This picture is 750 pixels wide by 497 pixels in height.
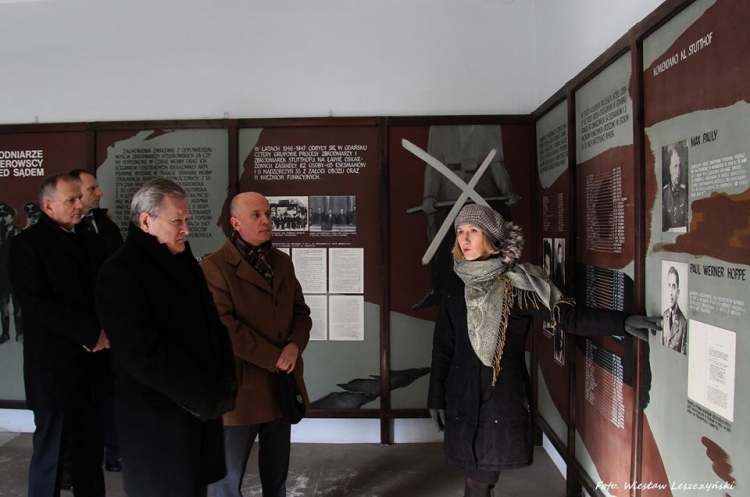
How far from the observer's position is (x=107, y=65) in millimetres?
3869

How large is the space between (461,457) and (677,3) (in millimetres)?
1822

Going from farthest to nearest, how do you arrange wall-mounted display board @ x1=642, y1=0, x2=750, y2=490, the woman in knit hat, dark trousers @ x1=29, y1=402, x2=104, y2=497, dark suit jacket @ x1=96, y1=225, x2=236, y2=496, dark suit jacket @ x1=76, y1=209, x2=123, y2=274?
dark suit jacket @ x1=76, y1=209, x2=123, y2=274 < dark trousers @ x1=29, y1=402, x2=104, y2=497 < the woman in knit hat < dark suit jacket @ x1=96, y1=225, x2=236, y2=496 < wall-mounted display board @ x1=642, y1=0, x2=750, y2=490

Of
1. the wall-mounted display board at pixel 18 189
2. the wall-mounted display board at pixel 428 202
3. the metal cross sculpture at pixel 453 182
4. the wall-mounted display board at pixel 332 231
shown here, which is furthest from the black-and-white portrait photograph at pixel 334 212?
the wall-mounted display board at pixel 18 189

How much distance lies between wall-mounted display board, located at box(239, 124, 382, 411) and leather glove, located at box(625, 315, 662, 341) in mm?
2052

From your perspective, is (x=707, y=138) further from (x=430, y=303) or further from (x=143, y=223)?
(x=430, y=303)

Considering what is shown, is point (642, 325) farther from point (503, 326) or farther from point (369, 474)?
point (369, 474)

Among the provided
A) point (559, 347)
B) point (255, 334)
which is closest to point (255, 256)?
point (255, 334)

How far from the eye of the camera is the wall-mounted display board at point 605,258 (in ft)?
6.91

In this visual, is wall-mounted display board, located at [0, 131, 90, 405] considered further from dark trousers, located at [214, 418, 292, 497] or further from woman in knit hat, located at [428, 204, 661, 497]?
woman in knit hat, located at [428, 204, 661, 497]

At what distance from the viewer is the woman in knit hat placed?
2.05 m

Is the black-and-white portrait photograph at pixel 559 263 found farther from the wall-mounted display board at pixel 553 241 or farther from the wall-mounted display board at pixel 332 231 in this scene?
the wall-mounted display board at pixel 332 231

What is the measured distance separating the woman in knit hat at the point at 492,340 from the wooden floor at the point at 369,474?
1.06 meters

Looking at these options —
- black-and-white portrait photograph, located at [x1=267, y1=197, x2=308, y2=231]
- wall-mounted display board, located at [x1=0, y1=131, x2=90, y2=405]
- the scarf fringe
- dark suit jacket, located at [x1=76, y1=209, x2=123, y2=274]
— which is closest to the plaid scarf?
dark suit jacket, located at [x1=76, y1=209, x2=123, y2=274]

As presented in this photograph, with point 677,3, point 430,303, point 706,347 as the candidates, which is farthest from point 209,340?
point 430,303
